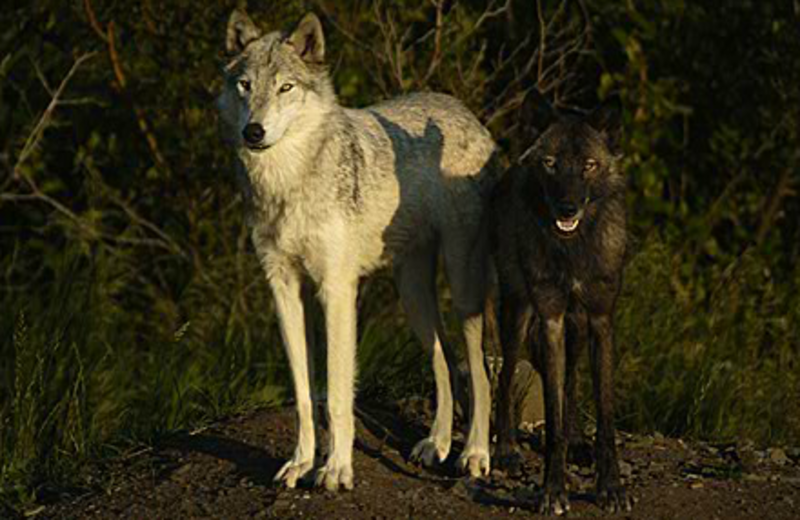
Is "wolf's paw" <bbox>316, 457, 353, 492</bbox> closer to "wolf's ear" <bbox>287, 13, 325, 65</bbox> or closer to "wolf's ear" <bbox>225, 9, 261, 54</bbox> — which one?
"wolf's ear" <bbox>287, 13, 325, 65</bbox>

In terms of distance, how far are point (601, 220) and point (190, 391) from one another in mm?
2809

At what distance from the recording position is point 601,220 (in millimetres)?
6223

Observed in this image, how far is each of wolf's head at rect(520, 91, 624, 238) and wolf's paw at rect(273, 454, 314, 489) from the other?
5.31ft

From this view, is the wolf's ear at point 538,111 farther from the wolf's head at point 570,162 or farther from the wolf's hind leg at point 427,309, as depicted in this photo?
the wolf's hind leg at point 427,309

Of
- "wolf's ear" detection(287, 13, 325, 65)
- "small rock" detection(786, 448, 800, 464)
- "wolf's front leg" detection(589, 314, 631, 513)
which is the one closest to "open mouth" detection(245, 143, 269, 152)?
"wolf's ear" detection(287, 13, 325, 65)

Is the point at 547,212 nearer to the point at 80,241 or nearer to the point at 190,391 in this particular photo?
the point at 190,391

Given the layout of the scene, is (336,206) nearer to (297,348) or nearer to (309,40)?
(297,348)

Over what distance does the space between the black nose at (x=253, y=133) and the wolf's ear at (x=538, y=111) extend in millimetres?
1262

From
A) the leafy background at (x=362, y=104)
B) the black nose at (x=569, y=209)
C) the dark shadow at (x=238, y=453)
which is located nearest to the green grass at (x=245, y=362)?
the leafy background at (x=362, y=104)

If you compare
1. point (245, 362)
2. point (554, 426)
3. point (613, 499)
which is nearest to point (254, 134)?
point (554, 426)

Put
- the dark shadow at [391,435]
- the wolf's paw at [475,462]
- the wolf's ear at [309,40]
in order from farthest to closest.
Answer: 1. the dark shadow at [391,435]
2. the wolf's paw at [475,462]
3. the wolf's ear at [309,40]

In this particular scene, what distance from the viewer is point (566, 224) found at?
5914 millimetres

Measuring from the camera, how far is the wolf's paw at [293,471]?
6.23m

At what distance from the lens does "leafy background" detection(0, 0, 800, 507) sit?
8.39 meters
